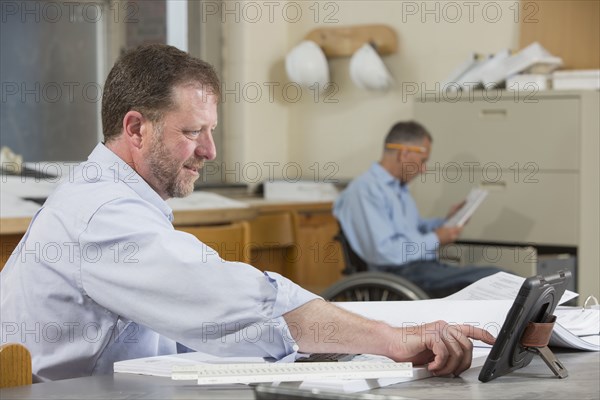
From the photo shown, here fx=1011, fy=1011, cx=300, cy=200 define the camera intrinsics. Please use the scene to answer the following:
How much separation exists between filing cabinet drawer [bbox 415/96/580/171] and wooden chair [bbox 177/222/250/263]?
1.52m

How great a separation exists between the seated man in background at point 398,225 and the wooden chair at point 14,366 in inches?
105

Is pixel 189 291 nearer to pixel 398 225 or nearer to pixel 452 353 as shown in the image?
pixel 452 353

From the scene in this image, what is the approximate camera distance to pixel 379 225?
405 cm

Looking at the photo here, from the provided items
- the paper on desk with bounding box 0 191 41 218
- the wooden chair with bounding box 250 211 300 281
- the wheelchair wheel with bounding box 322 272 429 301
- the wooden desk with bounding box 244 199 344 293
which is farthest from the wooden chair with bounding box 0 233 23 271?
the wooden desk with bounding box 244 199 344 293

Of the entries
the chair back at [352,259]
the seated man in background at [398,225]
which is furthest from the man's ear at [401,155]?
the chair back at [352,259]

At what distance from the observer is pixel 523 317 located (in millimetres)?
1432

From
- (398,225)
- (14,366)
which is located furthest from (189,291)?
(398,225)

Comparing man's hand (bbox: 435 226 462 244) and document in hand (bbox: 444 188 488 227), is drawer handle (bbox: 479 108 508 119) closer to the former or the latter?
document in hand (bbox: 444 188 488 227)

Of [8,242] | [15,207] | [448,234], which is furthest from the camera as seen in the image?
[448,234]

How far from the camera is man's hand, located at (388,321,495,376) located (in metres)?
1.46

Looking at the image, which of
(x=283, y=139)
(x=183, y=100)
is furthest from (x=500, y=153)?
(x=183, y=100)

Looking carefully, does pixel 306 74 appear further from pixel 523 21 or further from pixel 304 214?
pixel 523 21

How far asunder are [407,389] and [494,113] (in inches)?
126

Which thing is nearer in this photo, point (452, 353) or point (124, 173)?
point (452, 353)
